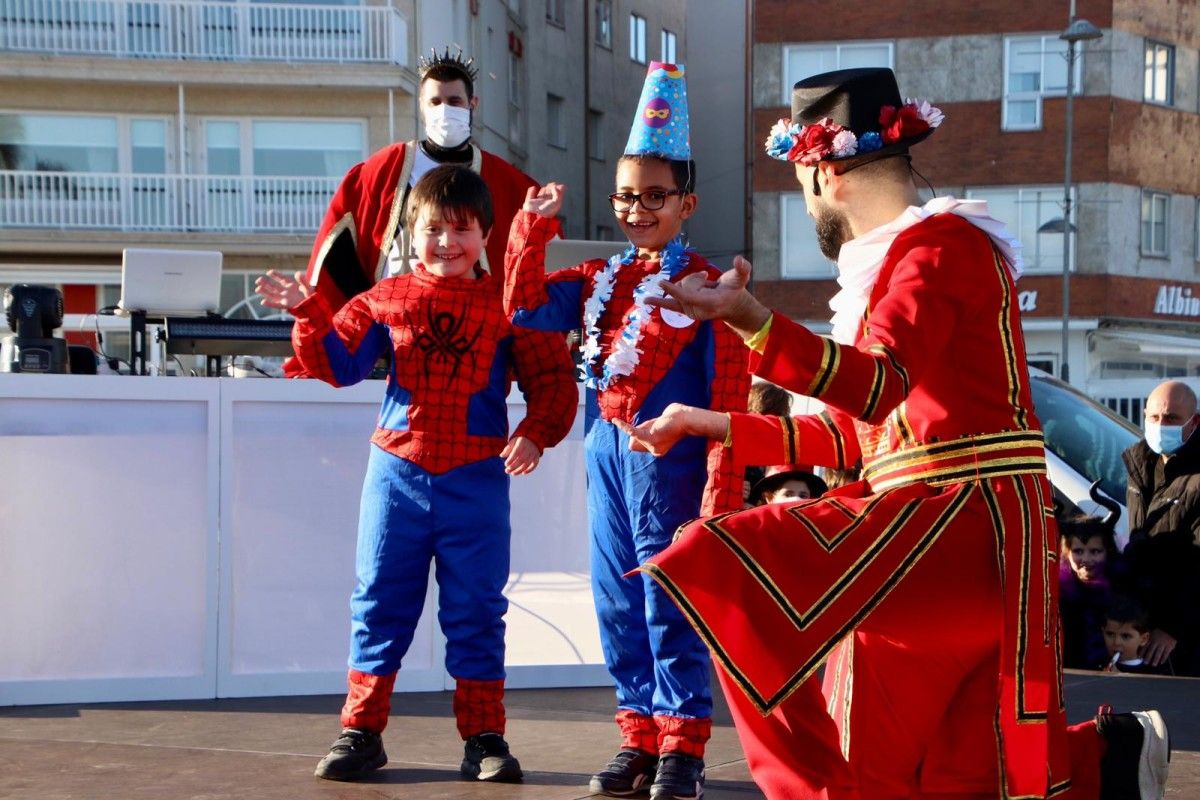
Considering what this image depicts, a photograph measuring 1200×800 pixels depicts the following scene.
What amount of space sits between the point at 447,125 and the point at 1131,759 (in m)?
2.92

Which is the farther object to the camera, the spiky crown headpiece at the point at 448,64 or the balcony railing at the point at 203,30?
the balcony railing at the point at 203,30

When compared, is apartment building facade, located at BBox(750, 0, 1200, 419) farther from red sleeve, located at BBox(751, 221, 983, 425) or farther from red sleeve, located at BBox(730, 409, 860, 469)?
red sleeve, located at BBox(751, 221, 983, 425)

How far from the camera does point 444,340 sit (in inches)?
178

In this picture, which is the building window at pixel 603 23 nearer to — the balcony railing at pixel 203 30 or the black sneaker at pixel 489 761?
the balcony railing at pixel 203 30

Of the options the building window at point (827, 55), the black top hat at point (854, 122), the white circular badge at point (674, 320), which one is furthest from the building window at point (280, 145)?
the black top hat at point (854, 122)

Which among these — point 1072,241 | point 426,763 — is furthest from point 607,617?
point 1072,241

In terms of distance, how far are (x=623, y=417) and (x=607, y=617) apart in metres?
0.55

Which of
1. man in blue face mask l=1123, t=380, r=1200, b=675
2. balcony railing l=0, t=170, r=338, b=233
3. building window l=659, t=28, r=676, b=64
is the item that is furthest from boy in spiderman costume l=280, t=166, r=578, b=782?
building window l=659, t=28, r=676, b=64

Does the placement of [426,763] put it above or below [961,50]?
below

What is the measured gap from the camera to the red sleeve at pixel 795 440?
3283mm

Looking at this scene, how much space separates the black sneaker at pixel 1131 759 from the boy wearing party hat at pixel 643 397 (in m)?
1.06

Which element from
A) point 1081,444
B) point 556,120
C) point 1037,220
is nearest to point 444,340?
point 1081,444

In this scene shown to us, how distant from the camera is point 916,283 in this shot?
115 inches

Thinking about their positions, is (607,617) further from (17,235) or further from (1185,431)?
(17,235)
